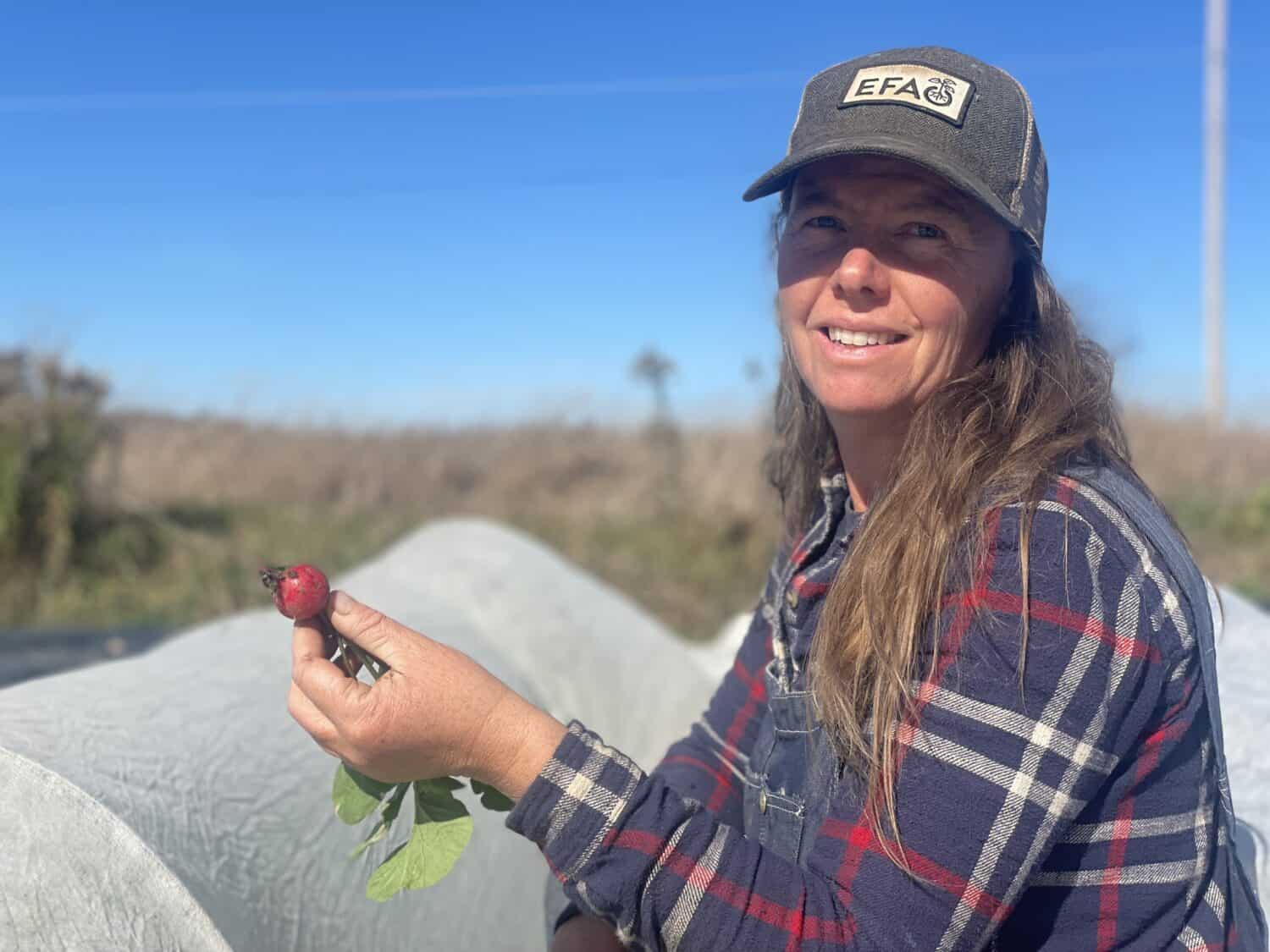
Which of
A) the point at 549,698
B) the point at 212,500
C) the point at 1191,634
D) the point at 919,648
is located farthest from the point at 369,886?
the point at 212,500

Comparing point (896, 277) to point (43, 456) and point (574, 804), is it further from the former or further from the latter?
point (43, 456)

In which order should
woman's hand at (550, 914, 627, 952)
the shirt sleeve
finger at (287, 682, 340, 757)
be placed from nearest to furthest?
1. the shirt sleeve
2. finger at (287, 682, 340, 757)
3. woman's hand at (550, 914, 627, 952)

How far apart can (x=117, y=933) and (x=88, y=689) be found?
0.57m

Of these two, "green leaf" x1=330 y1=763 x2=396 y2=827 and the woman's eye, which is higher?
the woman's eye

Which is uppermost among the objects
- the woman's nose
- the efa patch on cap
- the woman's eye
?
the efa patch on cap

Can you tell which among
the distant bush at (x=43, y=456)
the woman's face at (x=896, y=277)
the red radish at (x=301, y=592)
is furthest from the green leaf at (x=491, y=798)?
the distant bush at (x=43, y=456)

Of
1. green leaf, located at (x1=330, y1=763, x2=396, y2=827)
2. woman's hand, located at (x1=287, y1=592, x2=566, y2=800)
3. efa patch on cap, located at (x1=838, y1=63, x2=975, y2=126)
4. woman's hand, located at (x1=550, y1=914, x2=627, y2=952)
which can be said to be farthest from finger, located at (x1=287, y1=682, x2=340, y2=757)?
efa patch on cap, located at (x1=838, y1=63, x2=975, y2=126)

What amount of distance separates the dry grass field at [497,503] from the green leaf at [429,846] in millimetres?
4348

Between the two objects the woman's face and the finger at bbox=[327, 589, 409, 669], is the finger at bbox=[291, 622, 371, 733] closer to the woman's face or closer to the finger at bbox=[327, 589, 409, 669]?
the finger at bbox=[327, 589, 409, 669]

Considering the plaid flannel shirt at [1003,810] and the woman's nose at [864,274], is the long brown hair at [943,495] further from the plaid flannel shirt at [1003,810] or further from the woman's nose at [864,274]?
the woman's nose at [864,274]

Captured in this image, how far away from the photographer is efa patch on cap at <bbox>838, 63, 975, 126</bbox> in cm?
131

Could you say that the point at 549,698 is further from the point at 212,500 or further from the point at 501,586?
the point at 212,500

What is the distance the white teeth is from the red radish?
73 centimetres

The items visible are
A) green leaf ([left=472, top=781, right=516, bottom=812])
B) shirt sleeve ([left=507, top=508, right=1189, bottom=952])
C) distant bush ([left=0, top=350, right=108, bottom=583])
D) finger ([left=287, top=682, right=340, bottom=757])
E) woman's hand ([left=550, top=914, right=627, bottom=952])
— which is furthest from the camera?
distant bush ([left=0, top=350, right=108, bottom=583])
